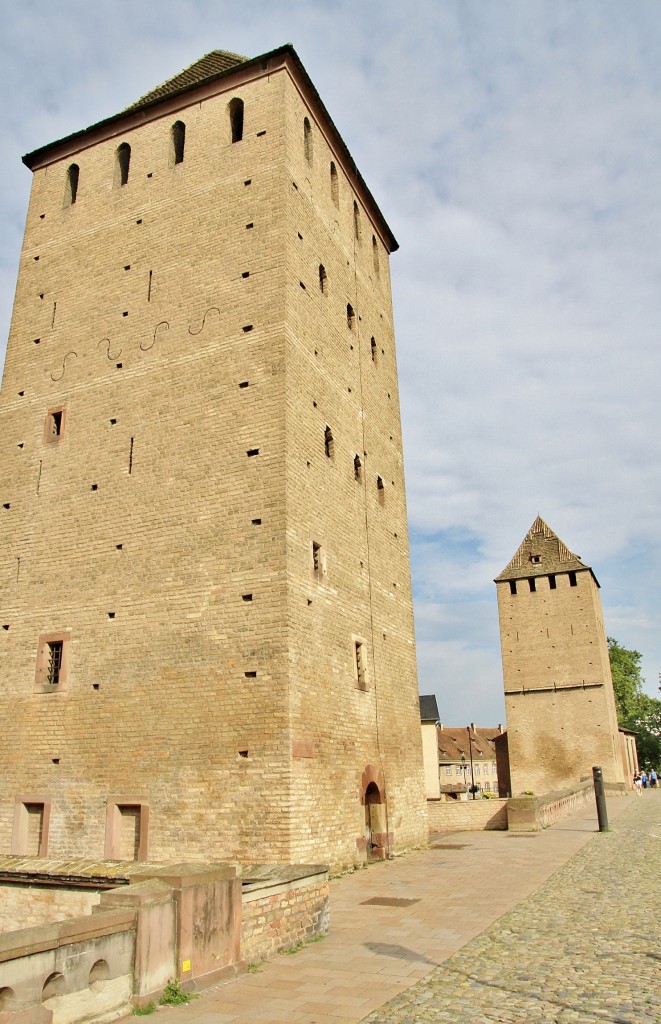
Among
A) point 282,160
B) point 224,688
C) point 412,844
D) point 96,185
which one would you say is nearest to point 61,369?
point 96,185

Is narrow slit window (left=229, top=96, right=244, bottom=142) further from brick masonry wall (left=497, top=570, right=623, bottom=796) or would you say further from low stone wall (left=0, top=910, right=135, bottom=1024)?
brick masonry wall (left=497, top=570, right=623, bottom=796)

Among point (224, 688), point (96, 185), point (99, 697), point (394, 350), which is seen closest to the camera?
point (224, 688)

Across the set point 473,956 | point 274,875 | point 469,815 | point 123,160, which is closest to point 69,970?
point 274,875

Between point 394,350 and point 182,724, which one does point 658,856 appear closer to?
point 182,724

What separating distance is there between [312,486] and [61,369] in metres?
6.73

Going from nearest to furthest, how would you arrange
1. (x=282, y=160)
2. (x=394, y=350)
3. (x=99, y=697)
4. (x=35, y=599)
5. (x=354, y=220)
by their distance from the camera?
1. (x=99, y=697)
2. (x=35, y=599)
3. (x=282, y=160)
4. (x=354, y=220)
5. (x=394, y=350)

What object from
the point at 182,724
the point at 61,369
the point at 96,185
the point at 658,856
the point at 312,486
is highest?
the point at 96,185

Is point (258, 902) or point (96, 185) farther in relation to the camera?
point (96, 185)

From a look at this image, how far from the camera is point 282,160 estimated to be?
15.6 m

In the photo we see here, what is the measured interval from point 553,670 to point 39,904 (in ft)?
108

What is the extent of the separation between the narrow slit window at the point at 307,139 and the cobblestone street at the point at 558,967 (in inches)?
617

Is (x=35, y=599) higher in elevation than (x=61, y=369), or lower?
lower

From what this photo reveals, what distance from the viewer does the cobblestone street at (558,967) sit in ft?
16.5

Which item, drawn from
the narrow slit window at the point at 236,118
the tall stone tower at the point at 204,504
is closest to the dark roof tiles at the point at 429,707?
the tall stone tower at the point at 204,504
